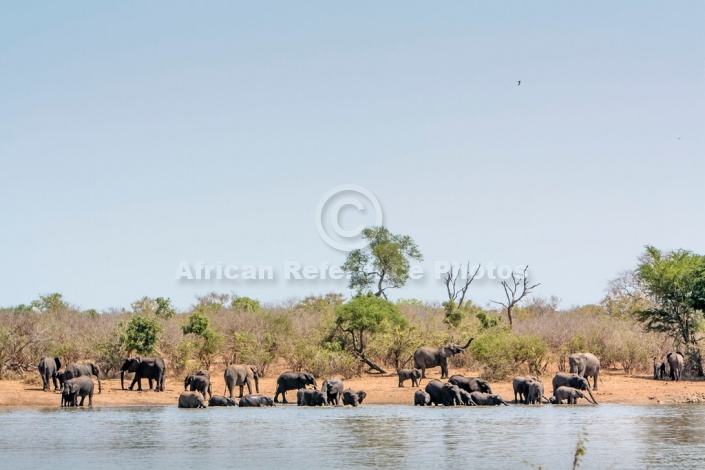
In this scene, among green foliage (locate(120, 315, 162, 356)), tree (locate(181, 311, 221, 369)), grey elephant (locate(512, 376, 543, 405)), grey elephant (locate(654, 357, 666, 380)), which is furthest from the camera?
tree (locate(181, 311, 221, 369))

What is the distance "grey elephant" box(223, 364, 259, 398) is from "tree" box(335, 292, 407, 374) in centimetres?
645

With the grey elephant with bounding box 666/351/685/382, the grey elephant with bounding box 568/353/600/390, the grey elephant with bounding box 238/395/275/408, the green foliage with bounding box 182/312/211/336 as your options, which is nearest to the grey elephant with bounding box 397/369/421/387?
the grey elephant with bounding box 568/353/600/390

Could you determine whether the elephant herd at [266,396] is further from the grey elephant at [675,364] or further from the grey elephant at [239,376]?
the grey elephant at [675,364]

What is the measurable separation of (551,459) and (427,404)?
14341 mm

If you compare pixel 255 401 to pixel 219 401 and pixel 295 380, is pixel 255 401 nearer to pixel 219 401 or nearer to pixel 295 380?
pixel 219 401

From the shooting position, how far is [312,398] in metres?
32.9

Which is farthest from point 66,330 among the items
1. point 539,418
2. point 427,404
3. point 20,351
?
point 539,418

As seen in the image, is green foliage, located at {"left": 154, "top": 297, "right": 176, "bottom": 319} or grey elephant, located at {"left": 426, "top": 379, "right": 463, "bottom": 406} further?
green foliage, located at {"left": 154, "top": 297, "right": 176, "bottom": 319}

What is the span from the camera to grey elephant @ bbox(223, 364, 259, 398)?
34.9 meters

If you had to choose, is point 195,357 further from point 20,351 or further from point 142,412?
point 142,412

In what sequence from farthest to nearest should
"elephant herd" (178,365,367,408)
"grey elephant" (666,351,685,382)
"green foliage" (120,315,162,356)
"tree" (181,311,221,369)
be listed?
"tree" (181,311,221,369) → "green foliage" (120,315,162,356) → "grey elephant" (666,351,685,382) → "elephant herd" (178,365,367,408)

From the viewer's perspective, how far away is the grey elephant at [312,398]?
3275cm

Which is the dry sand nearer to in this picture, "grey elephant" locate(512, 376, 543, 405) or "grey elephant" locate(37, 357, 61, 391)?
"grey elephant" locate(37, 357, 61, 391)

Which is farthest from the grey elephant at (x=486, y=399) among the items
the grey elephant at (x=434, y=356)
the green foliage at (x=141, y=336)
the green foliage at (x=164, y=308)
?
the green foliage at (x=164, y=308)
